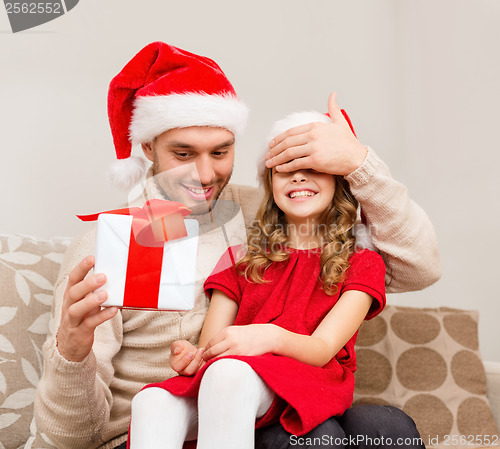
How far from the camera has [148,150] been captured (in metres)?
1.11

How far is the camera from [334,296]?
3.26 feet

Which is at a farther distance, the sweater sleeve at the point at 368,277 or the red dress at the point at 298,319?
the sweater sleeve at the point at 368,277

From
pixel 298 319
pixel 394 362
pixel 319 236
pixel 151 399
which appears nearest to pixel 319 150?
pixel 319 236

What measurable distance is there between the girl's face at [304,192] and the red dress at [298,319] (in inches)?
4.0

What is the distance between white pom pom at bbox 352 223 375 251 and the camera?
3.59 ft

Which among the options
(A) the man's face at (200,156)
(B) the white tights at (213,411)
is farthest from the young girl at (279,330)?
(A) the man's face at (200,156)

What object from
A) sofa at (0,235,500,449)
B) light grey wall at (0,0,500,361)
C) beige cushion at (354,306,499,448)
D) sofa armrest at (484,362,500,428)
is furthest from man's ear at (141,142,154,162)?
sofa armrest at (484,362,500,428)

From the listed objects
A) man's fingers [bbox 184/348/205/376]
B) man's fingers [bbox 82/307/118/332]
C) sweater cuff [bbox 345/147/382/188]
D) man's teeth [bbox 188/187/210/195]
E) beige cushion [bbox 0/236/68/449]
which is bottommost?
beige cushion [bbox 0/236/68/449]

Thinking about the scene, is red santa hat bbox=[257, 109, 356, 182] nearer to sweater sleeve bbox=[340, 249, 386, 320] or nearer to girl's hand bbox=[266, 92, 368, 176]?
girl's hand bbox=[266, 92, 368, 176]

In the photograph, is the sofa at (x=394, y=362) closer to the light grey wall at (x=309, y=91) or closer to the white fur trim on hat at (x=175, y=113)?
the light grey wall at (x=309, y=91)

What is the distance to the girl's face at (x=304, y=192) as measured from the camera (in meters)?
1.04

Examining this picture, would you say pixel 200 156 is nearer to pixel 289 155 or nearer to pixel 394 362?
pixel 289 155

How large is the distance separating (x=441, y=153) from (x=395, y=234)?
1.00 m

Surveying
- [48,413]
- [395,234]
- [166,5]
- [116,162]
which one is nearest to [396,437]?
[395,234]
